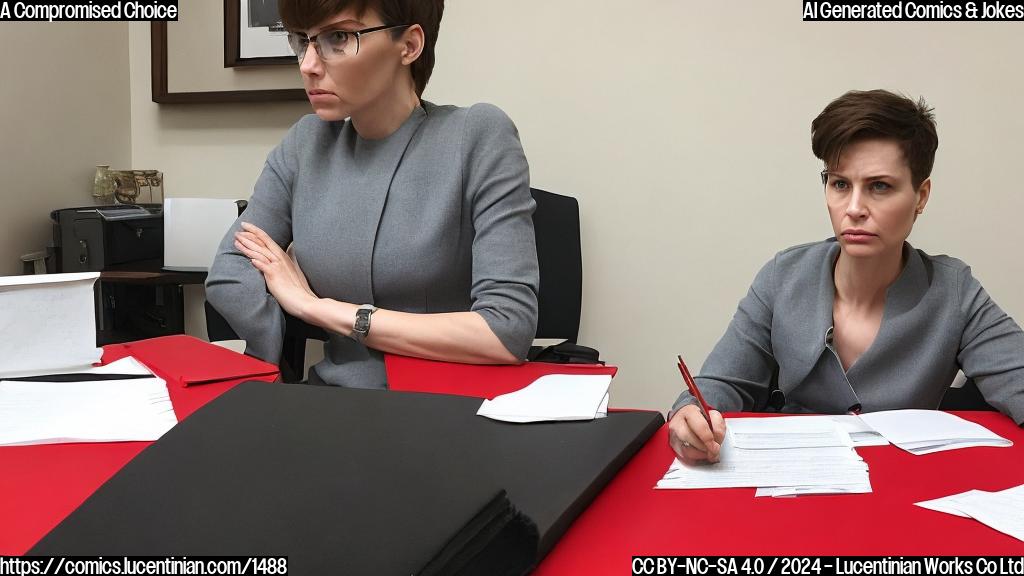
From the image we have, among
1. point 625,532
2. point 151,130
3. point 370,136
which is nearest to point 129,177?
point 151,130

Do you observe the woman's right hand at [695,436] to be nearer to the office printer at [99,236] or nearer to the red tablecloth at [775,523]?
the red tablecloth at [775,523]

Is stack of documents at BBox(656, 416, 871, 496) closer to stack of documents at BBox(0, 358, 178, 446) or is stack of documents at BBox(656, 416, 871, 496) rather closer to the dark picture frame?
stack of documents at BBox(0, 358, 178, 446)

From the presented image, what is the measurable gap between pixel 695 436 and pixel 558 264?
59.9 inches

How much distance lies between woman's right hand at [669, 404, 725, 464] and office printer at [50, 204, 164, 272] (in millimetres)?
2186

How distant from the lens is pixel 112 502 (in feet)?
2.49

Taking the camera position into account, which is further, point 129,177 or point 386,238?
point 129,177

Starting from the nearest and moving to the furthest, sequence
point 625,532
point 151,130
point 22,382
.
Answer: point 625,532, point 22,382, point 151,130

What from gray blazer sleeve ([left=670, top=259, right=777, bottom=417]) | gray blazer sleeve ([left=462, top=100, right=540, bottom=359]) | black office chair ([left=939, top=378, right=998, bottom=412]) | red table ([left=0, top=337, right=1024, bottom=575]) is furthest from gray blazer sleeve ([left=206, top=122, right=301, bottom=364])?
black office chair ([left=939, top=378, right=998, bottom=412])

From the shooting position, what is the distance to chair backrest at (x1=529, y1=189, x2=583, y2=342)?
96.3 inches

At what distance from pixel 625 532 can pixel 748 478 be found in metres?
0.20

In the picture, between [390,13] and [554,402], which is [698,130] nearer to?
[390,13]

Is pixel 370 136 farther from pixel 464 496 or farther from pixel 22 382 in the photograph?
pixel 464 496

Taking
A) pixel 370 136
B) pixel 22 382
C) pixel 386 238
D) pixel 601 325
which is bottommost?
pixel 601 325

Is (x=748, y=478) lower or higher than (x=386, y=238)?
lower
